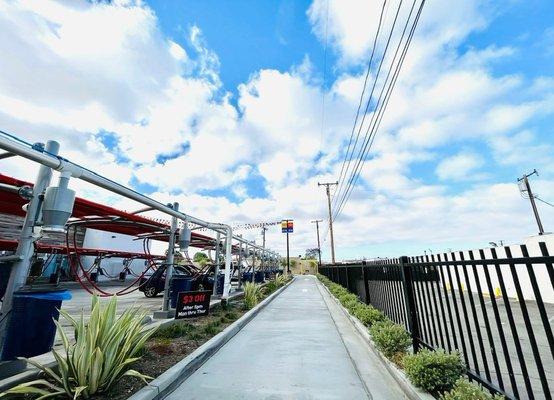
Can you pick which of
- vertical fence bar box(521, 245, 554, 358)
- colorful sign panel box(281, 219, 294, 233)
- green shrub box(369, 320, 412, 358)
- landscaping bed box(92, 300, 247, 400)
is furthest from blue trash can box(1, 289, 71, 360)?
colorful sign panel box(281, 219, 294, 233)

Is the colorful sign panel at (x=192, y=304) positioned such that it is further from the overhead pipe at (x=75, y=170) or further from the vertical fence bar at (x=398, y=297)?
the vertical fence bar at (x=398, y=297)

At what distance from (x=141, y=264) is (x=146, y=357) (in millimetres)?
30102

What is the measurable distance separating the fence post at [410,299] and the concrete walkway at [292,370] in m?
0.73

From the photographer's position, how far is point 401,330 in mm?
4613

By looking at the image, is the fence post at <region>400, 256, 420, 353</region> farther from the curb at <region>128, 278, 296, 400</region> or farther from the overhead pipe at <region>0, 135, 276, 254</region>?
the overhead pipe at <region>0, 135, 276, 254</region>

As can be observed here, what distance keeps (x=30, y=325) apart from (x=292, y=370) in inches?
136

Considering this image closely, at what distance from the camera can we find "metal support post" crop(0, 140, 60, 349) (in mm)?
3314

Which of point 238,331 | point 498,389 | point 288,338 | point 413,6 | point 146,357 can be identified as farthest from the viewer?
point 238,331

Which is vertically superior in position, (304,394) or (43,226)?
(43,226)

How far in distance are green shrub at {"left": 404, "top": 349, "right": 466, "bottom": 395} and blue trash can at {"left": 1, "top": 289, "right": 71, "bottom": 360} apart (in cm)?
432

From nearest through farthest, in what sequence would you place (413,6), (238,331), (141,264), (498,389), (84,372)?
(498,389), (84,372), (413,6), (238,331), (141,264)

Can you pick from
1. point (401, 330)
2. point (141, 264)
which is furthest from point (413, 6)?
point (141, 264)

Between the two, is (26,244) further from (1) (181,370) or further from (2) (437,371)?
(2) (437,371)

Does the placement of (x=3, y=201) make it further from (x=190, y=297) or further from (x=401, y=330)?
(x=401, y=330)
